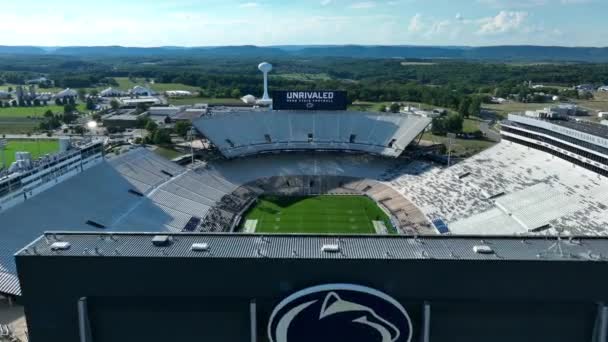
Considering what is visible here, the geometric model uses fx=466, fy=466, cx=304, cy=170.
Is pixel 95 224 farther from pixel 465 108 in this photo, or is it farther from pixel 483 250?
pixel 465 108

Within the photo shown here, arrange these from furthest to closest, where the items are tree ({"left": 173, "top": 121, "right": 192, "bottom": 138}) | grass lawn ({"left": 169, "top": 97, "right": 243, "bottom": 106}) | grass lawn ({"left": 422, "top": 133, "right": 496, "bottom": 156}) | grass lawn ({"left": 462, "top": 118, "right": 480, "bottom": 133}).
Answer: grass lawn ({"left": 169, "top": 97, "right": 243, "bottom": 106}), grass lawn ({"left": 462, "top": 118, "right": 480, "bottom": 133}), tree ({"left": 173, "top": 121, "right": 192, "bottom": 138}), grass lawn ({"left": 422, "top": 133, "right": 496, "bottom": 156})

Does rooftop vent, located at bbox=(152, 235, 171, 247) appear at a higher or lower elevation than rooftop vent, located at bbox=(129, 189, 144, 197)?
higher

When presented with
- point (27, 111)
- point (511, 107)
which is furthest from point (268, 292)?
point (27, 111)

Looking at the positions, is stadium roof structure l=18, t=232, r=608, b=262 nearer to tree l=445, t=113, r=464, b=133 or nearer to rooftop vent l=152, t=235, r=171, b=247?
rooftop vent l=152, t=235, r=171, b=247

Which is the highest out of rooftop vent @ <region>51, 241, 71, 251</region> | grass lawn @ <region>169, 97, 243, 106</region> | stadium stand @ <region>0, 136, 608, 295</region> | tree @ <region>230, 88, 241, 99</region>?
rooftop vent @ <region>51, 241, 71, 251</region>

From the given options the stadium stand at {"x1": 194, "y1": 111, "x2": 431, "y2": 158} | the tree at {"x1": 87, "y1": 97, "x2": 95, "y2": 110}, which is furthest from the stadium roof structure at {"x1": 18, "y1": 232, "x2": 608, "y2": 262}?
the tree at {"x1": 87, "y1": 97, "x2": 95, "y2": 110}

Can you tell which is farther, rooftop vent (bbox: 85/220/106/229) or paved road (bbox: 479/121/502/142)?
paved road (bbox: 479/121/502/142)
